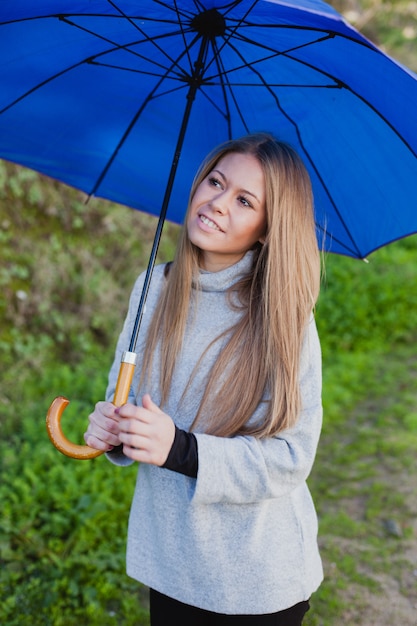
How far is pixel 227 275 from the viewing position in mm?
1976

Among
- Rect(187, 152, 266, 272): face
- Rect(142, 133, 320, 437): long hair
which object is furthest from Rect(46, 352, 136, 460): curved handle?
Rect(187, 152, 266, 272): face

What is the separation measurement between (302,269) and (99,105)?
3.45ft

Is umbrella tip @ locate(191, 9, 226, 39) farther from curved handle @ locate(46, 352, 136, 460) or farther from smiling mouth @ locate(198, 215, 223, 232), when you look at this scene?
curved handle @ locate(46, 352, 136, 460)

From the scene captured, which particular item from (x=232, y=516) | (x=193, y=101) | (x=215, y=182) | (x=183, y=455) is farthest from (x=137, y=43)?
(x=232, y=516)

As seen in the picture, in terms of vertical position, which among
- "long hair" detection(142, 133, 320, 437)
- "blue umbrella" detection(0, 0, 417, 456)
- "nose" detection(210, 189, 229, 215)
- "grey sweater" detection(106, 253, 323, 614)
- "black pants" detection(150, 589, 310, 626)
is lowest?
"black pants" detection(150, 589, 310, 626)

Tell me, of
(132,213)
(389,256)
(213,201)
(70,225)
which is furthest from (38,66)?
(389,256)

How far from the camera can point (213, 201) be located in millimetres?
1917

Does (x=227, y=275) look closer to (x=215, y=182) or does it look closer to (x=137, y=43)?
(x=215, y=182)

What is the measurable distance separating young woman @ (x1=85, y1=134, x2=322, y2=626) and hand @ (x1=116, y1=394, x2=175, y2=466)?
0.29 ft

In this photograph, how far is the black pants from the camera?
A: 183cm

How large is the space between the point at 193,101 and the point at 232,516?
4.56 feet

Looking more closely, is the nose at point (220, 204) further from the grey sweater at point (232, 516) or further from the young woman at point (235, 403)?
the grey sweater at point (232, 516)

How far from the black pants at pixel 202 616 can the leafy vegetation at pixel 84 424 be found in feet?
3.96

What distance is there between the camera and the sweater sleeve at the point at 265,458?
166 cm
